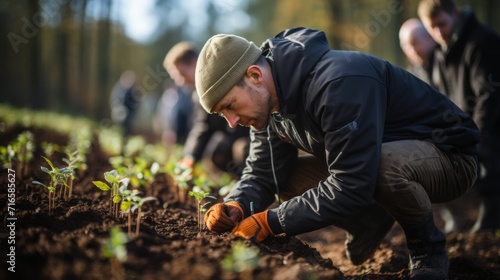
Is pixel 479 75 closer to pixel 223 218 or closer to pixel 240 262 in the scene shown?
pixel 223 218

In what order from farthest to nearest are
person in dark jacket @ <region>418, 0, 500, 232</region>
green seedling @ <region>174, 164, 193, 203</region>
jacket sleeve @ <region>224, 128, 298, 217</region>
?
person in dark jacket @ <region>418, 0, 500, 232</region> → green seedling @ <region>174, 164, 193, 203</region> → jacket sleeve @ <region>224, 128, 298, 217</region>

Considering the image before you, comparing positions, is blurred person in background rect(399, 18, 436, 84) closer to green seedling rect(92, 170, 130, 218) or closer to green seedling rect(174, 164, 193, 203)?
green seedling rect(174, 164, 193, 203)

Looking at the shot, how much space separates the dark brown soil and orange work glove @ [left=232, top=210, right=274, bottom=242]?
6cm

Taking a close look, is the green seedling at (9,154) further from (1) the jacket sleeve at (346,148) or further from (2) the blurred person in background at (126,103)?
(2) the blurred person in background at (126,103)

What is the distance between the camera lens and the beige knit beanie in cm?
235

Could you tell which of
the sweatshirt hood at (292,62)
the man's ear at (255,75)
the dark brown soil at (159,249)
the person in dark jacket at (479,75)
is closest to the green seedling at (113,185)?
the dark brown soil at (159,249)

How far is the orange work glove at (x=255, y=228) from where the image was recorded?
2.34 meters

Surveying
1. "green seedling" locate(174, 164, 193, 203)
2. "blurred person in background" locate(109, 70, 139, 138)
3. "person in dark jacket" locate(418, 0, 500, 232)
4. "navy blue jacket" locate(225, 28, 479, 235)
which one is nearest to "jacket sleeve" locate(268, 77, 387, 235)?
"navy blue jacket" locate(225, 28, 479, 235)

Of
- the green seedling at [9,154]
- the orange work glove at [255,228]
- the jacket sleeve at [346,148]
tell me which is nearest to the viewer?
the jacket sleeve at [346,148]

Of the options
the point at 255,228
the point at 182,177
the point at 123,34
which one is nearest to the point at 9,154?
the point at 182,177

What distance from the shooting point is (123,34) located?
31.6 metres

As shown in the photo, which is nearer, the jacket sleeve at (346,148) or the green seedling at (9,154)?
the jacket sleeve at (346,148)

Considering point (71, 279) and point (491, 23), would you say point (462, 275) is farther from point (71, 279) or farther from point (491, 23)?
point (491, 23)

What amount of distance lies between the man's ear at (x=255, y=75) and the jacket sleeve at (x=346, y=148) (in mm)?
338
